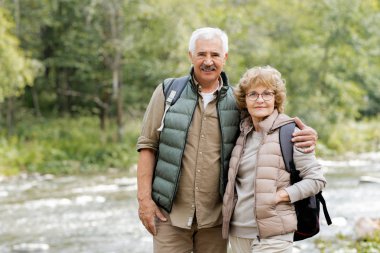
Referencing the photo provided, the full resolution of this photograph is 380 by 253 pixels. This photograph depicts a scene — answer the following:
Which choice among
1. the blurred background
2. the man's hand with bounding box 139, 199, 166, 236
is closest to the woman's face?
the man's hand with bounding box 139, 199, 166, 236

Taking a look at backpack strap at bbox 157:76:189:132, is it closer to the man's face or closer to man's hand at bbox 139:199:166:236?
the man's face

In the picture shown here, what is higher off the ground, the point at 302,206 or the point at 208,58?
the point at 208,58

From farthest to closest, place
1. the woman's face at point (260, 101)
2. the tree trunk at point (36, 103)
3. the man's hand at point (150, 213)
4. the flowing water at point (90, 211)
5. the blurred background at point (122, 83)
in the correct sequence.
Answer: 1. the tree trunk at point (36, 103)
2. the blurred background at point (122, 83)
3. the flowing water at point (90, 211)
4. the man's hand at point (150, 213)
5. the woman's face at point (260, 101)

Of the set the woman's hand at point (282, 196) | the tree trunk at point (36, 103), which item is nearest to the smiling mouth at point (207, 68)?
the woman's hand at point (282, 196)

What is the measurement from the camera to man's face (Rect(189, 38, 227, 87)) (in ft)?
12.0

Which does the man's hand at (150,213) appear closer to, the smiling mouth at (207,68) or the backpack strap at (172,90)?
the backpack strap at (172,90)

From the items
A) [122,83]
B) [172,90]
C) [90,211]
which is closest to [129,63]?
[122,83]

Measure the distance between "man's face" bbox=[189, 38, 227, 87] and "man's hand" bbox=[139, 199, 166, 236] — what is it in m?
0.84

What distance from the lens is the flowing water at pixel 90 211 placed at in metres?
8.78

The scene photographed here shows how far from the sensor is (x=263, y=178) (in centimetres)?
340

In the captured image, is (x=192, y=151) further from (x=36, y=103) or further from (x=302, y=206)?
(x=36, y=103)

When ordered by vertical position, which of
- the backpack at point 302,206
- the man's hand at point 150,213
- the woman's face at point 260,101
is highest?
the woman's face at point 260,101

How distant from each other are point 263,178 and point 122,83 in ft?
68.8

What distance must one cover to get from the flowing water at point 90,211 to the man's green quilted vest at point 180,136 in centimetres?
426
